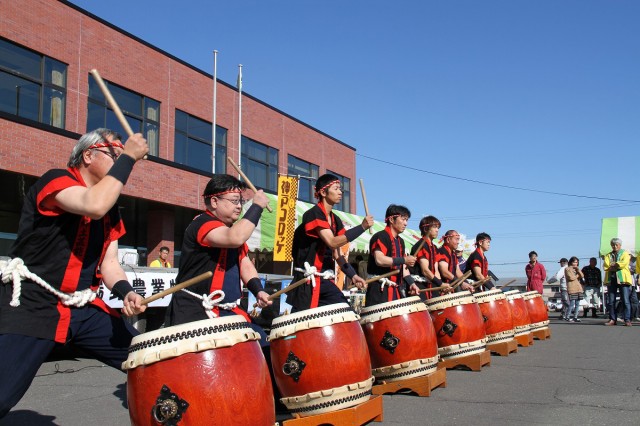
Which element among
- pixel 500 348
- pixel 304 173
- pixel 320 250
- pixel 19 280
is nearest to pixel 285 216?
pixel 500 348

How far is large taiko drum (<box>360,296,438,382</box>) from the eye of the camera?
4898mm

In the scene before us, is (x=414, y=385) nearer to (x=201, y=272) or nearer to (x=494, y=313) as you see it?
(x=201, y=272)

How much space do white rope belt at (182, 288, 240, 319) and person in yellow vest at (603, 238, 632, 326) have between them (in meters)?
10.7

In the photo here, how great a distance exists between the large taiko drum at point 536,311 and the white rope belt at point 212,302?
23.9 ft

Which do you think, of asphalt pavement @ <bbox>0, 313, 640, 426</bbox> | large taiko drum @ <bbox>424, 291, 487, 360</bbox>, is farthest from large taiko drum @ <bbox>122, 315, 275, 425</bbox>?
large taiko drum @ <bbox>424, 291, 487, 360</bbox>

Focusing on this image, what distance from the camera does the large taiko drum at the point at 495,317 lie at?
7.45m

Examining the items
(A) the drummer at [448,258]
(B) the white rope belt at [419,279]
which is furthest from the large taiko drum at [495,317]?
(B) the white rope belt at [419,279]

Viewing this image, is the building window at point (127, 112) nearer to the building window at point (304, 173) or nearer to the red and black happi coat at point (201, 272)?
the building window at point (304, 173)

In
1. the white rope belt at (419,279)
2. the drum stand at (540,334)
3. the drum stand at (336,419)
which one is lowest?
the drum stand at (540,334)

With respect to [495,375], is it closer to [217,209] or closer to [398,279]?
[398,279]

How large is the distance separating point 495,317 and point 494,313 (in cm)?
5

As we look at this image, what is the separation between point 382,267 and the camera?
5.71 metres

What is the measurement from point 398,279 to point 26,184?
1019 cm

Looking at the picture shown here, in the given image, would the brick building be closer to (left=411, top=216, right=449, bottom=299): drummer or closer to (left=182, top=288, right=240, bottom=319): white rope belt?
(left=411, top=216, right=449, bottom=299): drummer
